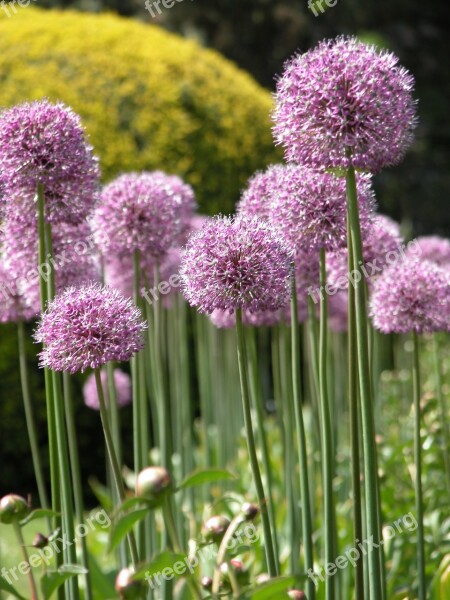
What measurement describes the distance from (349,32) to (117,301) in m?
15.5

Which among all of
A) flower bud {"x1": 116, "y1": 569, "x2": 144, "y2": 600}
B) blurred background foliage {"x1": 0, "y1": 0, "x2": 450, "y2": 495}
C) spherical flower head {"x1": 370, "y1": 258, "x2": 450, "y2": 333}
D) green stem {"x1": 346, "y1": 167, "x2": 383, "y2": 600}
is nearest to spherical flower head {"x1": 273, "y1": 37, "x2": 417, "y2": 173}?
green stem {"x1": 346, "y1": 167, "x2": 383, "y2": 600}

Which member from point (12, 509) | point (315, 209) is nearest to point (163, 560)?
point (12, 509)

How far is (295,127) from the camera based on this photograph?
1940 millimetres

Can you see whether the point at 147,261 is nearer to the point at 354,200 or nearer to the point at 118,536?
the point at 354,200

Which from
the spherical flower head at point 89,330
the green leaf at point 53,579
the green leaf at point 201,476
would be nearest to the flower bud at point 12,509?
the green leaf at point 53,579

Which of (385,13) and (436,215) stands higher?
(385,13)

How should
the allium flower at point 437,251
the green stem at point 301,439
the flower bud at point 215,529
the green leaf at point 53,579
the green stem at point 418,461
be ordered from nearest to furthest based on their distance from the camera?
the green leaf at point 53,579
the flower bud at point 215,529
the green stem at point 301,439
the green stem at point 418,461
the allium flower at point 437,251

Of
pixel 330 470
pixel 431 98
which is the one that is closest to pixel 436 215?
pixel 431 98

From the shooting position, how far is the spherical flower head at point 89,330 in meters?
1.89

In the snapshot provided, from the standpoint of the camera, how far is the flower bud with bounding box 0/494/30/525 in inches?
65.1

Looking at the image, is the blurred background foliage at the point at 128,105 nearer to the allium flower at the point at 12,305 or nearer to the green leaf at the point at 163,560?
the allium flower at the point at 12,305

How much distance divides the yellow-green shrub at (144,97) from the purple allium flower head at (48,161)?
427 centimetres

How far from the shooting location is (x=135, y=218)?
9.18 ft

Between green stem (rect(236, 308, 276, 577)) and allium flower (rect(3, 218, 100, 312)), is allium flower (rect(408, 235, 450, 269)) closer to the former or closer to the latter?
allium flower (rect(3, 218, 100, 312))
